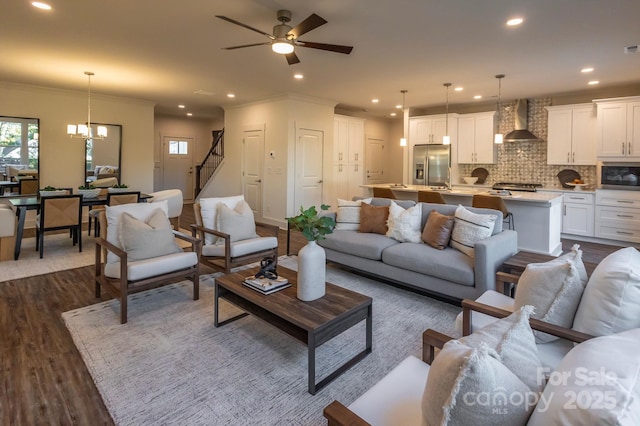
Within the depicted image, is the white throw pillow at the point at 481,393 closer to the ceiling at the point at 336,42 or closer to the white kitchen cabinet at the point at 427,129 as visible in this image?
the ceiling at the point at 336,42

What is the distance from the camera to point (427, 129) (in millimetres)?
8141

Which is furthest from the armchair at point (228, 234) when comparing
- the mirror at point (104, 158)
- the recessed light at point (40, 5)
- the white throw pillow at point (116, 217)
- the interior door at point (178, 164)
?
the interior door at point (178, 164)

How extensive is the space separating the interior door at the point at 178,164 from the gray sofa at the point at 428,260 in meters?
8.35

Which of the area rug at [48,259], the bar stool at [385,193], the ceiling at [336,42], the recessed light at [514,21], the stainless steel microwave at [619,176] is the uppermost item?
the ceiling at [336,42]

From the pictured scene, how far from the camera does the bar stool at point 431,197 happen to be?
5.59 meters

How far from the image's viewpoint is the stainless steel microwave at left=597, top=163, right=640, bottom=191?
5852 mm

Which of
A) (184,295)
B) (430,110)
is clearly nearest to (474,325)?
(184,295)

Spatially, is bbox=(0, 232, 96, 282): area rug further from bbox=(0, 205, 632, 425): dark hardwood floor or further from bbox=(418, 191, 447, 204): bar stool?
bbox=(418, 191, 447, 204): bar stool

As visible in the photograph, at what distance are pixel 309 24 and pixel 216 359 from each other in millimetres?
2740

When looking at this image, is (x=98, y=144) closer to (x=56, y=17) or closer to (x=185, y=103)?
(x=185, y=103)

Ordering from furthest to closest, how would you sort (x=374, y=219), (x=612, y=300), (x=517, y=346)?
(x=374, y=219) → (x=612, y=300) → (x=517, y=346)

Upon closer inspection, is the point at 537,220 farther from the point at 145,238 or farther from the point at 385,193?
the point at 145,238

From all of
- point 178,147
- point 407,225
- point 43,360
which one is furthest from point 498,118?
point 178,147

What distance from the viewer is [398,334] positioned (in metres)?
2.77
